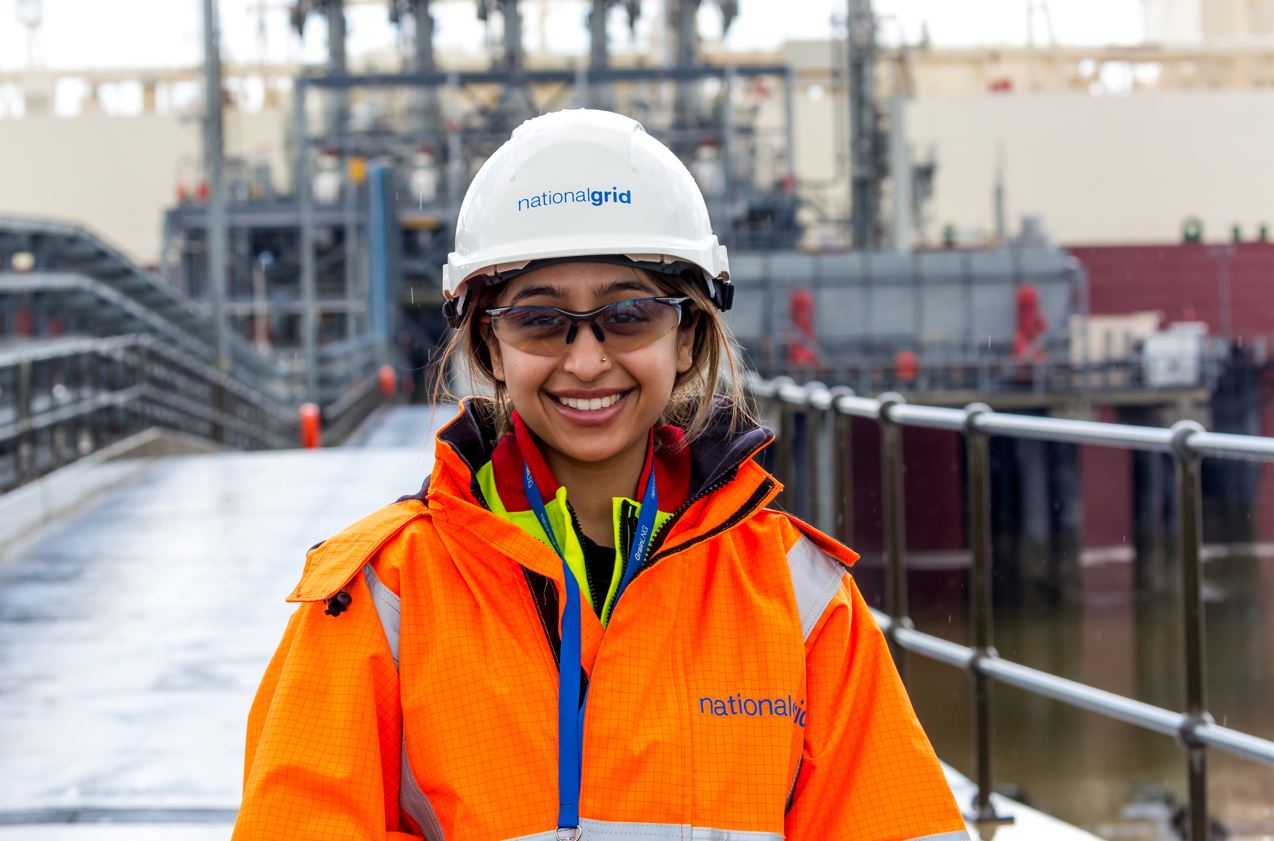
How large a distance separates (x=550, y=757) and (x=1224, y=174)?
72.5m

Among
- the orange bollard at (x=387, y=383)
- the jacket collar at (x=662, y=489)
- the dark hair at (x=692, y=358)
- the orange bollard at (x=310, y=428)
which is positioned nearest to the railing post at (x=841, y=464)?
the dark hair at (x=692, y=358)

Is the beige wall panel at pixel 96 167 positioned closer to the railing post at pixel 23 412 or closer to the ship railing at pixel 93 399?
the ship railing at pixel 93 399

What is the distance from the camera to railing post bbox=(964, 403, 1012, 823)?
4.61 metres

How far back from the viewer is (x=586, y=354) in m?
2.12

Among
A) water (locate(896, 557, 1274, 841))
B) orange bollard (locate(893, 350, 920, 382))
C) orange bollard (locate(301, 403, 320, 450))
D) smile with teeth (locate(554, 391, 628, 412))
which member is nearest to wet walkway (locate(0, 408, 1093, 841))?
smile with teeth (locate(554, 391, 628, 412))

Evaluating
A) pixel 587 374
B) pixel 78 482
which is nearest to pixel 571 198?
pixel 587 374

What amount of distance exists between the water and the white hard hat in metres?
12.5

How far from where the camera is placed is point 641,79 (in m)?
39.6

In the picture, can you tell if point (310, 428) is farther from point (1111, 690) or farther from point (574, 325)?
point (574, 325)

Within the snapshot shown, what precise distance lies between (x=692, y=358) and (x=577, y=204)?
1.28ft

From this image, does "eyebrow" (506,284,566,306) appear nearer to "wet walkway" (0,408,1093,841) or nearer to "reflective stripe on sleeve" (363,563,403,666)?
"wet walkway" (0,408,1093,841)

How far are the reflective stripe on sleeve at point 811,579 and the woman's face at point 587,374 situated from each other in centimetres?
29

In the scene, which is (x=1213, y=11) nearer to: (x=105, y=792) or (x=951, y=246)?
(x=951, y=246)

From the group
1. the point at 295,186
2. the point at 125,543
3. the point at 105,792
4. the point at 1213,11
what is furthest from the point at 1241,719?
the point at 1213,11
